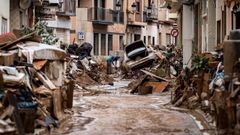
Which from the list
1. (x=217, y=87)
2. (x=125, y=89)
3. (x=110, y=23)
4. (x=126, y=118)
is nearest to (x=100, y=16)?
(x=110, y=23)

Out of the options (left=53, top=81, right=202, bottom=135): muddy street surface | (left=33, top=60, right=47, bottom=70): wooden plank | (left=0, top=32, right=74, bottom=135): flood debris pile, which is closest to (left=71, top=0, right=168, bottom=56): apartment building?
(left=53, top=81, right=202, bottom=135): muddy street surface

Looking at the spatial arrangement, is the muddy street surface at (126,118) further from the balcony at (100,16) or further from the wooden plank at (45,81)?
the balcony at (100,16)

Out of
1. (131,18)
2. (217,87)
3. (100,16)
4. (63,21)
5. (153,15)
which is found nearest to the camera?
(217,87)

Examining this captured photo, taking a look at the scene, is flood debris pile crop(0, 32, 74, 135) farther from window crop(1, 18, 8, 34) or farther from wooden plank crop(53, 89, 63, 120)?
window crop(1, 18, 8, 34)

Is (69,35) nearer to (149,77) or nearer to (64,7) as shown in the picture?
(64,7)

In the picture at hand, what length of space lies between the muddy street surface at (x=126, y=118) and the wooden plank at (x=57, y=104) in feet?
0.92

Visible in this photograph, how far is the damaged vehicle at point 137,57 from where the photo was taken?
30.7m

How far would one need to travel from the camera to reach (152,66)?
31297 mm

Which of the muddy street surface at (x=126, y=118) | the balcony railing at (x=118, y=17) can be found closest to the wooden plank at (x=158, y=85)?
the muddy street surface at (x=126, y=118)

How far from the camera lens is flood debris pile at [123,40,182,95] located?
2589cm

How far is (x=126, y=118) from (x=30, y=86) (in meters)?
2.89

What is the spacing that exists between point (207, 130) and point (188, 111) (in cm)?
438

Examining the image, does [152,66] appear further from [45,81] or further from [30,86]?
[30,86]

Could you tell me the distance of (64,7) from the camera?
47594mm
